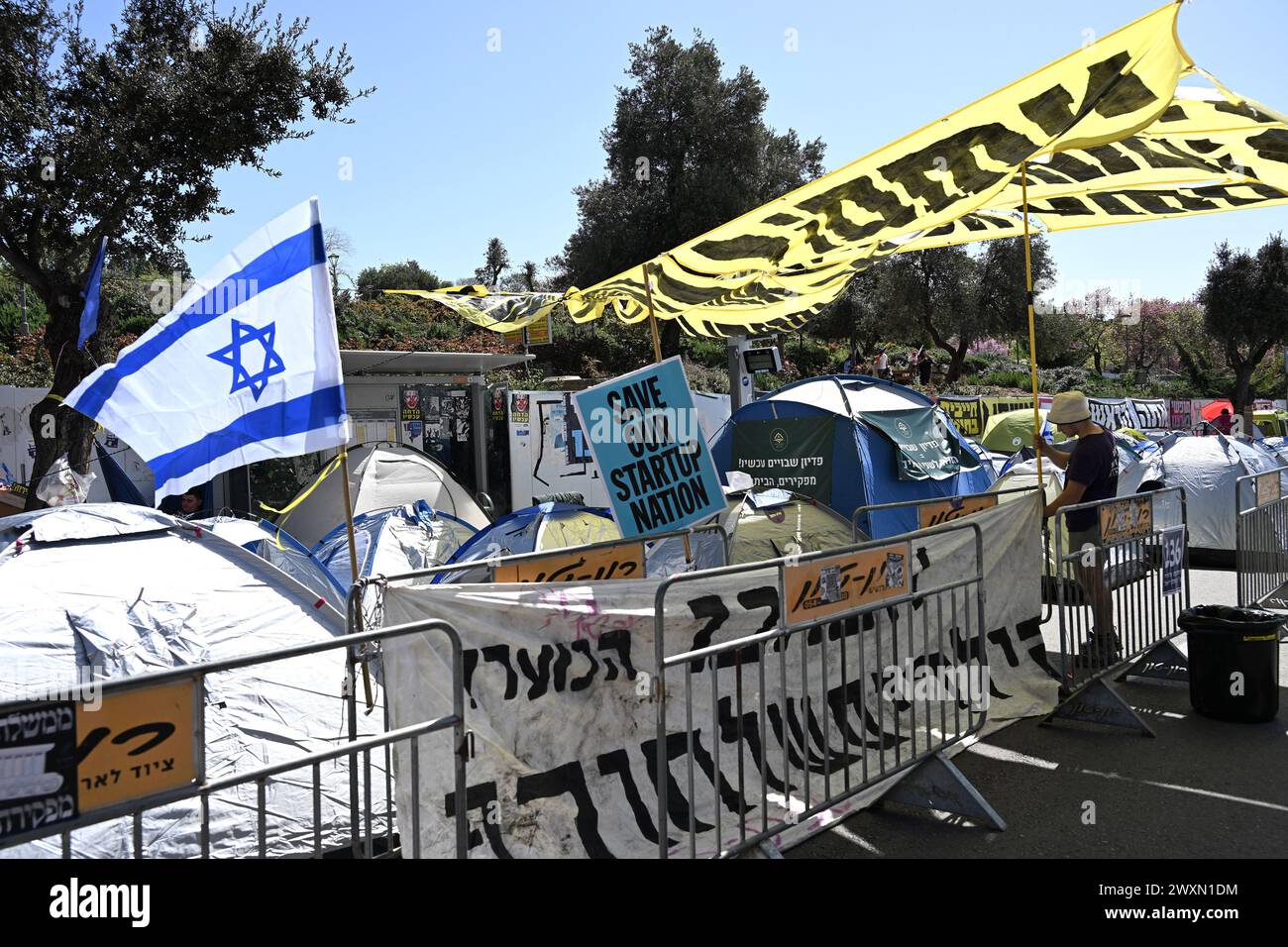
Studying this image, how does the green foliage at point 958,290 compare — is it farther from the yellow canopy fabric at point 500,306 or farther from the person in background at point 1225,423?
the yellow canopy fabric at point 500,306

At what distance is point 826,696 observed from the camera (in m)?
3.93

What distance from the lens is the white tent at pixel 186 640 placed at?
407cm

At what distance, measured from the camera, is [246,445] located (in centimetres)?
393

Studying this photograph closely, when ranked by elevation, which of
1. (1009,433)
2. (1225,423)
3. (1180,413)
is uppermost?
(1180,413)

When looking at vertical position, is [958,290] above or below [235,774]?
above

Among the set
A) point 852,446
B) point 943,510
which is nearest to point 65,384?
point 852,446

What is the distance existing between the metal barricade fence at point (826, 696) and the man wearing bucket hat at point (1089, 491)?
1305mm

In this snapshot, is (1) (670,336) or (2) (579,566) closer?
(2) (579,566)

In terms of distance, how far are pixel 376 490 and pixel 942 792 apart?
8.28 meters

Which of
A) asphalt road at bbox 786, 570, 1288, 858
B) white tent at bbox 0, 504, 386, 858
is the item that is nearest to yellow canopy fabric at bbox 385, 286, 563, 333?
white tent at bbox 0, 504, 386, 858

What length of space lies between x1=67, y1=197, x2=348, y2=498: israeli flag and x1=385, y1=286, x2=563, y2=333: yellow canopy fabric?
5964 millimetres

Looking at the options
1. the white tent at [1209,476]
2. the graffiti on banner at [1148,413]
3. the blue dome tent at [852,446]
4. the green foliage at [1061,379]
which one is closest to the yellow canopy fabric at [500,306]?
the blue dome tent at [852,446]

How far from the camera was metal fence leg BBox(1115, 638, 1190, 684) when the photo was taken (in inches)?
269

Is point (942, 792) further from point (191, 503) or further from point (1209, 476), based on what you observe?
point (191, 503)
